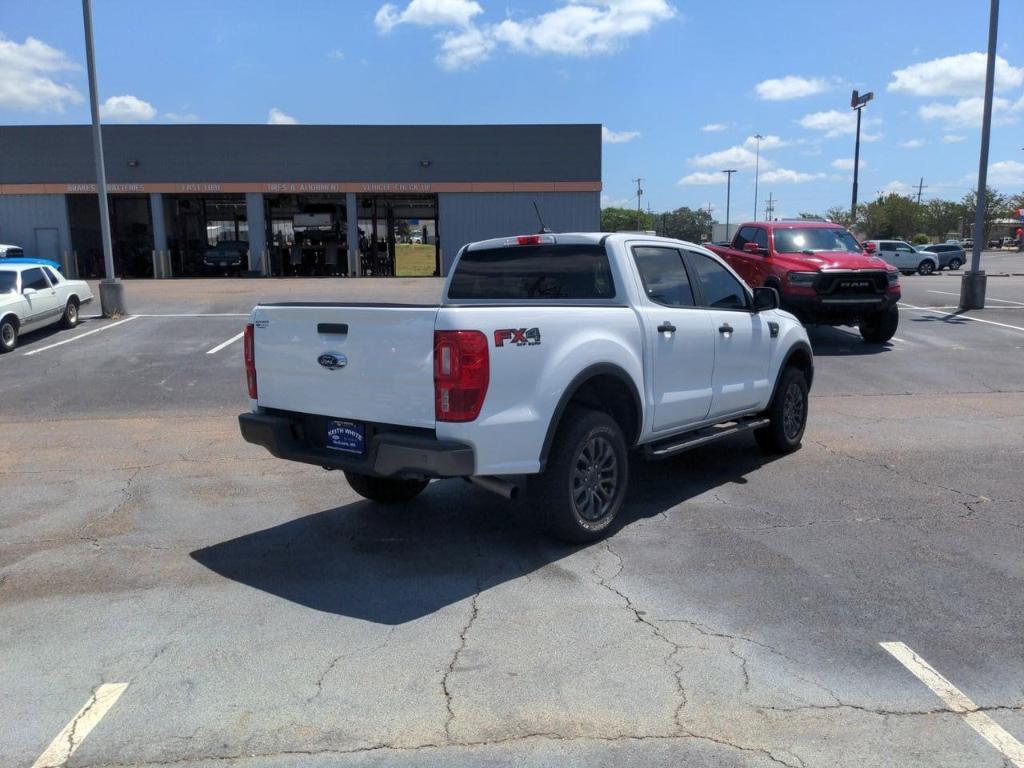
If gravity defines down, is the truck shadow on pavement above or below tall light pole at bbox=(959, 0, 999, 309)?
below

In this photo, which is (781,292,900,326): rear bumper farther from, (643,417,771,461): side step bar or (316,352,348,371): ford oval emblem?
(316,352,348,371): ford oval emblem

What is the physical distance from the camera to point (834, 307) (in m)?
14.2

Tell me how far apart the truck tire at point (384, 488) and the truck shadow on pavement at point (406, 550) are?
3.7 inches

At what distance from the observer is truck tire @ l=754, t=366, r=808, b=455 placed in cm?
772

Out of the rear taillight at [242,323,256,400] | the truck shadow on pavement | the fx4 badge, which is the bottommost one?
the truck shadow on pavement

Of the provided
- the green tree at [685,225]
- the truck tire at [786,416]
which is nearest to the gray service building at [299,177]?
the green tree at [685,225]

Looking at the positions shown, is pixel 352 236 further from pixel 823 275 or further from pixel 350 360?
pixel 350 360

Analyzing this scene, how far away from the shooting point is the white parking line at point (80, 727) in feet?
10.6

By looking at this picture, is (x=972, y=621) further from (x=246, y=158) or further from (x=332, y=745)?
(x=246, y=158)

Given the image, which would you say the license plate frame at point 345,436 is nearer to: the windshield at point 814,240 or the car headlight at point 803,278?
the car headlight at point 803,278

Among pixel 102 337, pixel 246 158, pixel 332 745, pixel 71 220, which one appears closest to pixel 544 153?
pixel 246 158

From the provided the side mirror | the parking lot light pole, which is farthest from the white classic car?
the side mirror

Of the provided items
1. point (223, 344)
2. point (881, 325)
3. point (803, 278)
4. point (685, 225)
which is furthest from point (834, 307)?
point (685, 225)

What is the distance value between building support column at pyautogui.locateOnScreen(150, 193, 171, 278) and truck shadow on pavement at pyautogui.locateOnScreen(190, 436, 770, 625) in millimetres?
32402
